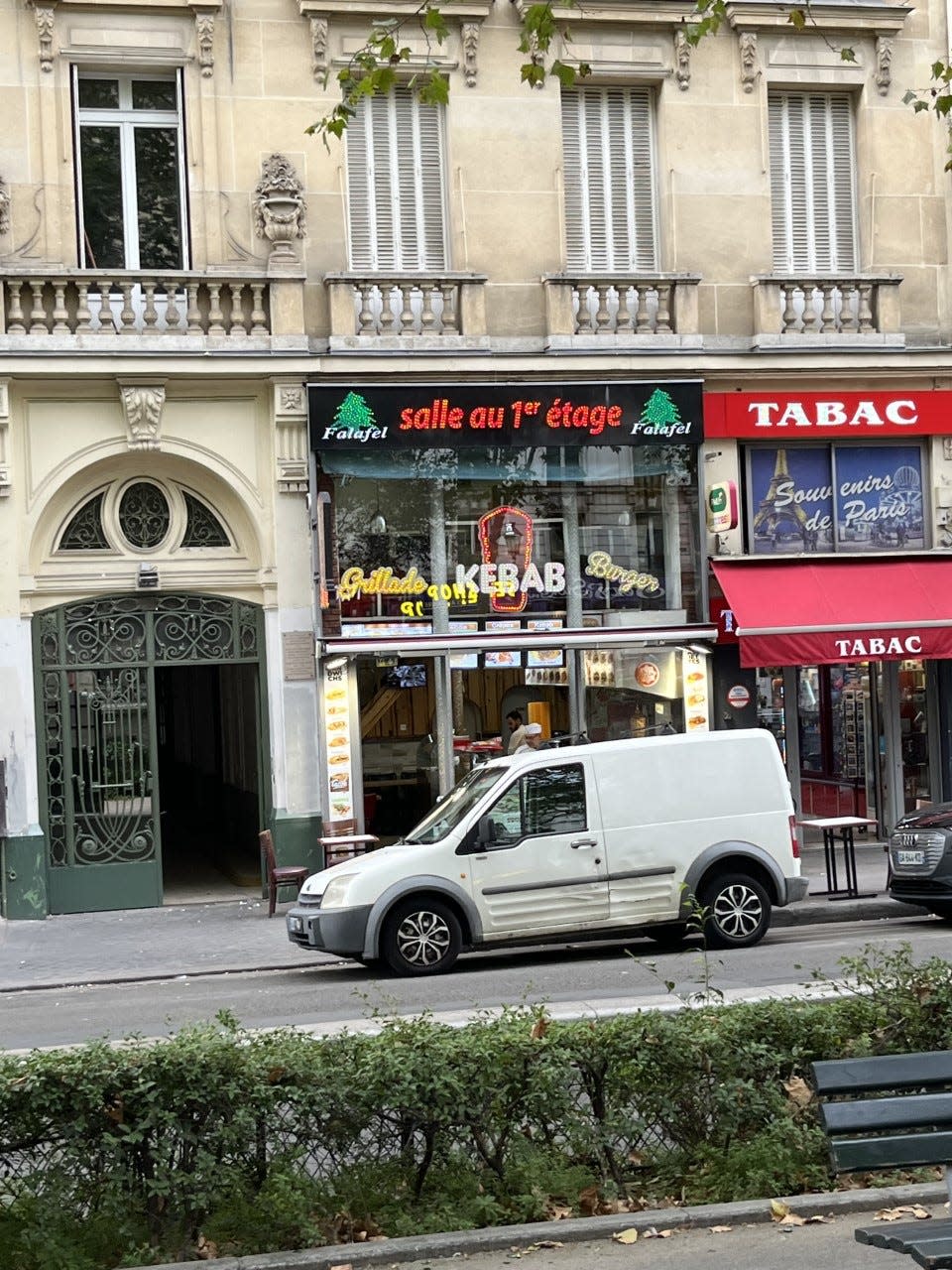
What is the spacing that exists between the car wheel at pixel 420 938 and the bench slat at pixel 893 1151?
864 centimetres

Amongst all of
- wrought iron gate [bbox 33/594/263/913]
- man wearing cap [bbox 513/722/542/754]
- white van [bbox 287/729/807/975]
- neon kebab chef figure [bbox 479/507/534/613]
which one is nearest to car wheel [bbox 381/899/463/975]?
white van [bbox 287/729/807/975]

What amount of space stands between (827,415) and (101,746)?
9499 millimetres

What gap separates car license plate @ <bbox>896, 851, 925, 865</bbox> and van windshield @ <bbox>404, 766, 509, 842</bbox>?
13.1 feet

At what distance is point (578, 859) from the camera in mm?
14102

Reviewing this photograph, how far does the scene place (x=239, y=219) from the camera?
1944 centimetres

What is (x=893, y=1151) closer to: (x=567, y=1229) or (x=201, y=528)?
(x=567, y=1229)

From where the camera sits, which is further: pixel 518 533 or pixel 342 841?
pixel 518 533

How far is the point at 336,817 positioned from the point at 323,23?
29.7 feet

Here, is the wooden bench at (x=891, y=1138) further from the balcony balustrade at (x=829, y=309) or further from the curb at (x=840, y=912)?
the balcony balustrade at (x=829, y=309)

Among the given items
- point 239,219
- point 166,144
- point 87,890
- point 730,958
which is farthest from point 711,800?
point 166,144

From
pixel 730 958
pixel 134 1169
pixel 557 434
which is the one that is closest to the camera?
pixel 134 1169

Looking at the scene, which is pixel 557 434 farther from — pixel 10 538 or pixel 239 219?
pixel 10 538

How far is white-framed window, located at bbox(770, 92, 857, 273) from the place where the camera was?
21344 mm

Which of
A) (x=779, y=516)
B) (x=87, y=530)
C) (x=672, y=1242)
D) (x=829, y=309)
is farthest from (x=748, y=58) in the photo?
(x=672, y=1242)
